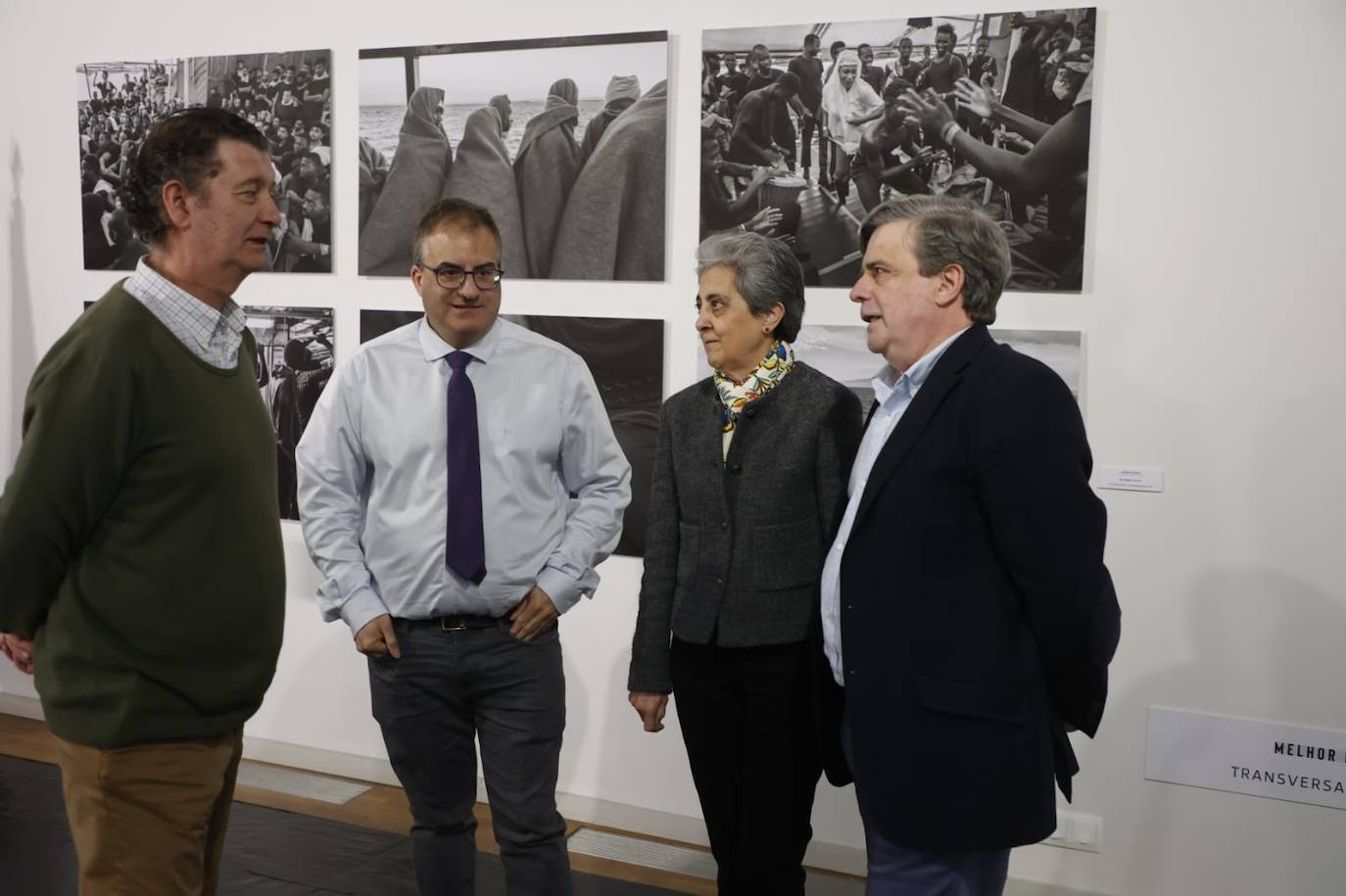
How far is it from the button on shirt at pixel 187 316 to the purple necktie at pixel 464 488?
53cm

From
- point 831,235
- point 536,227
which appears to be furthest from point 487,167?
point 831,235

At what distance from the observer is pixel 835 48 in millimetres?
3227

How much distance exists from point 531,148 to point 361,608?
180cm

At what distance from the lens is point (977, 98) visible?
3078mm

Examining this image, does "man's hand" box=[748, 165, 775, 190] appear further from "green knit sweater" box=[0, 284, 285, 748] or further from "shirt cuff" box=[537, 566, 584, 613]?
"green knit sweater" box=[0, 284, 285, 748]

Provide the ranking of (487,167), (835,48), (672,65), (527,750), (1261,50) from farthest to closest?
(487,167) → (672,65) → (835,48) → (1261,50) → (527,750)

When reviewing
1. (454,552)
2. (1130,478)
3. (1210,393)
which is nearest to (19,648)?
(454,552)

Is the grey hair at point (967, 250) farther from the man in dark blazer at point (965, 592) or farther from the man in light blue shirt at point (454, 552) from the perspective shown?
the man in light blue shirt at point (454, 552)

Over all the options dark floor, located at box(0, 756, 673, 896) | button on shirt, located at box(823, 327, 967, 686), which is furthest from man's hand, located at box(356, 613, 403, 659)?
dark floor, located at box(0, 756, 673, 896)

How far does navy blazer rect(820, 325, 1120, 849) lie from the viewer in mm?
1674

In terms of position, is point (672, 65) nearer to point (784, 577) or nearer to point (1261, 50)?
point (1261, 50)

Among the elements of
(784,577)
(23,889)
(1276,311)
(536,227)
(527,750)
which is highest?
(536,227)

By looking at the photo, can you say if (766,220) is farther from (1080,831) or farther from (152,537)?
(152,537)

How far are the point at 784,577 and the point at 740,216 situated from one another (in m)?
1.47
